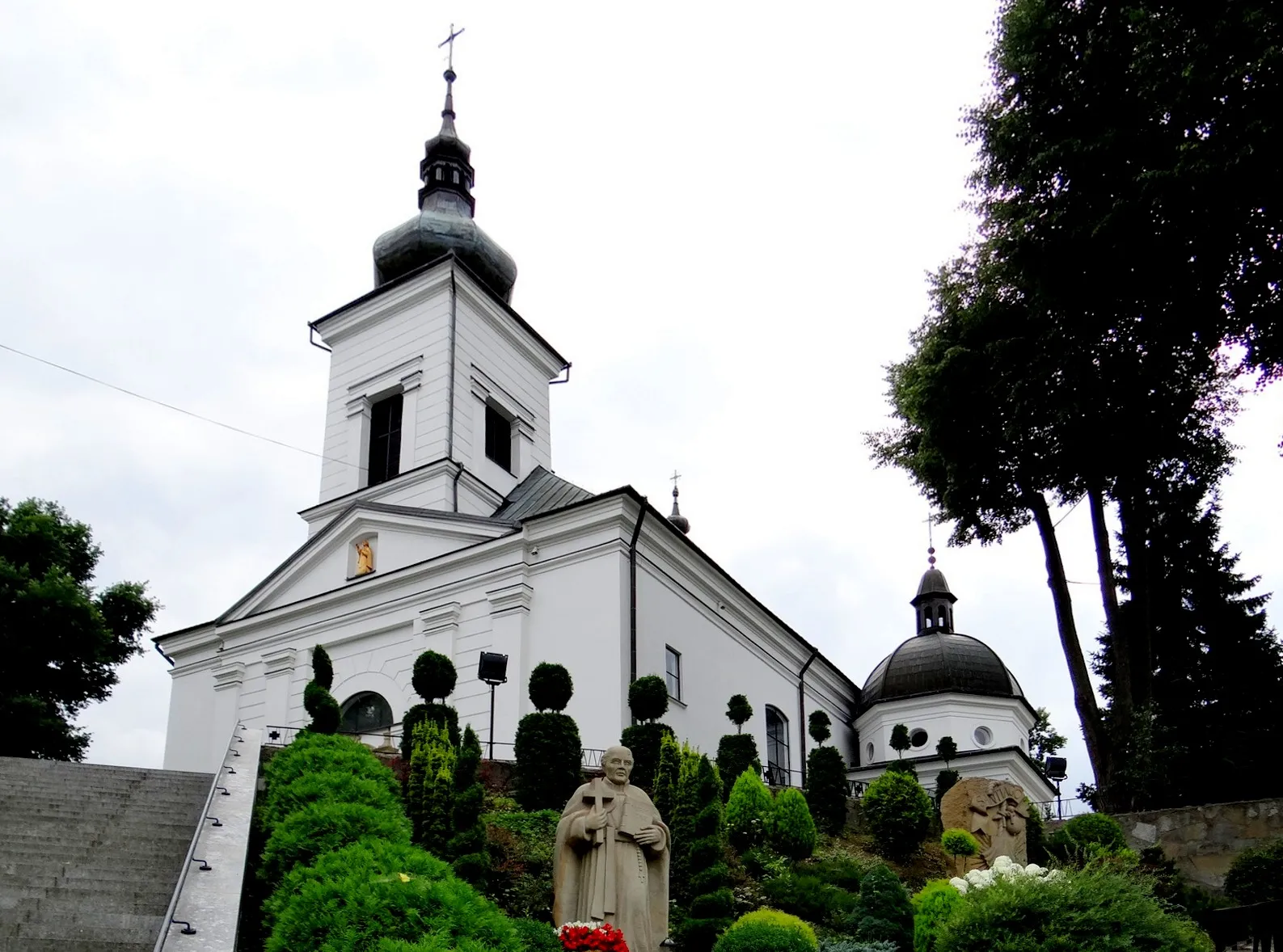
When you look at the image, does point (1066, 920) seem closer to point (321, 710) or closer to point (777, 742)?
point (321, 710)

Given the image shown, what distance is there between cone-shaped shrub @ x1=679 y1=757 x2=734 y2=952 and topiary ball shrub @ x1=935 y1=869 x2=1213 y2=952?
3.40 metres

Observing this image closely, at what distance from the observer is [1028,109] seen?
21641 mm

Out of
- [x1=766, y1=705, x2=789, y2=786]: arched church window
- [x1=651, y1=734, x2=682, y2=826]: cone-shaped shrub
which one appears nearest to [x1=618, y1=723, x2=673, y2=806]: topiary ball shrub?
[x1=651, y1=734, x2=682, y2=826]: cone-shaped shrub

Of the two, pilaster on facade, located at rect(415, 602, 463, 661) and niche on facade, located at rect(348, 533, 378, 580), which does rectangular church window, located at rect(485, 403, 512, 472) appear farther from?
pilaster on facade, located at rect(415, 602, 463, 661)

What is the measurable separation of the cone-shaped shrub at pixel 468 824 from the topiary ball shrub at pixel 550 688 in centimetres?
271

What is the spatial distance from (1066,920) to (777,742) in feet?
69.9

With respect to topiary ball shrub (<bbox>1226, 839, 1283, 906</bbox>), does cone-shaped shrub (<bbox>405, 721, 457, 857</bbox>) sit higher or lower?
higher

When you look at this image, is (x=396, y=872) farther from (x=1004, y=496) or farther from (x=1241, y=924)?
(x=1004, y=496)

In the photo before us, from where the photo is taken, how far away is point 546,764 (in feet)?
56.7

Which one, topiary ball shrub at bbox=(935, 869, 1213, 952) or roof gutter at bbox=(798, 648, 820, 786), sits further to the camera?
roof gutter at bbox=(798, 648, 820, 786)

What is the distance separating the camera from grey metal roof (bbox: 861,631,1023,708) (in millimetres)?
38438

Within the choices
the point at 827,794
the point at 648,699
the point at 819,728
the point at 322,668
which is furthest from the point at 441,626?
the point at 827,794

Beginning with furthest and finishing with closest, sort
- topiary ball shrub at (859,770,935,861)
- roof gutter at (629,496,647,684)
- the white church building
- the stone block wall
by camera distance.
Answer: the white church building < roof gutter at (629,496,647,684) < topiary ball shrub at (859,770,935,861) < the stone block wall

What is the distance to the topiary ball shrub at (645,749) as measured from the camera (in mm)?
17688
